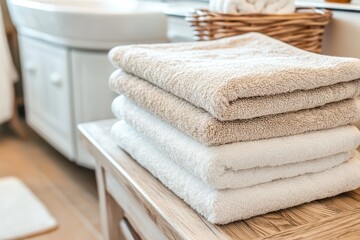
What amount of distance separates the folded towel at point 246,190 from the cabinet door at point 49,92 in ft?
3.23

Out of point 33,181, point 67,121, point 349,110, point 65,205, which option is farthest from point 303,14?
point 33,181

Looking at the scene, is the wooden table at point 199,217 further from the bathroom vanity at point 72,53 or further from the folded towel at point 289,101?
the bathroom vanity at point 72,53

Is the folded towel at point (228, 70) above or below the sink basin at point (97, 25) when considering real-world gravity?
above

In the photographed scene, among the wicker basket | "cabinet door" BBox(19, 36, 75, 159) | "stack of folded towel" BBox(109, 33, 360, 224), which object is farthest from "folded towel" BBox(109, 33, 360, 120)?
"cabinet door" BBox(19, 36, 75, 159)

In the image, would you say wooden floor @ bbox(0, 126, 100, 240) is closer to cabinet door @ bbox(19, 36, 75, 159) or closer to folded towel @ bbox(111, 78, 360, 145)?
cabinet door @ bbox(19, 36, 75, 159)

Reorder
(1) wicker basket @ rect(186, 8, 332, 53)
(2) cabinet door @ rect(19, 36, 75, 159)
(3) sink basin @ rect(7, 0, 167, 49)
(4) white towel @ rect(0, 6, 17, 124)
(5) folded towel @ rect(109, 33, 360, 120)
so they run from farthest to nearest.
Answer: (4) white towel @ rect(0, 6, 17, 124), (2) cabinet door @ rect(19, 36, 75, 159), (3) sink basin @ rect(7, 0, 167, 49), (1) wicker basket @ rect(186, 8, 332, 53), (5) folded towel @ rect(109, 33, 360, 120)

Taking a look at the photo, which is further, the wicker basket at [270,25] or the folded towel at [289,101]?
the wicker basket at [270,25]

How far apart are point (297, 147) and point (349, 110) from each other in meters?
0.09

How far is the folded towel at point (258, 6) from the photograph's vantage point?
2.30 ft

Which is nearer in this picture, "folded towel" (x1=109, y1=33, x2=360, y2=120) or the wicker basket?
"folded towel" (x1=109, y1=33, x2=360, y2=120)

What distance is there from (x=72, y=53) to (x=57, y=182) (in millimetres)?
581

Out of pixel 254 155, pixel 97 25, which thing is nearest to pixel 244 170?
pixel 254 155

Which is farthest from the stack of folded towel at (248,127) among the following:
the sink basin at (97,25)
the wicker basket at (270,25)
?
the sink basin at (97,25)

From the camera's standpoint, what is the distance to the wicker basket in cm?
68
